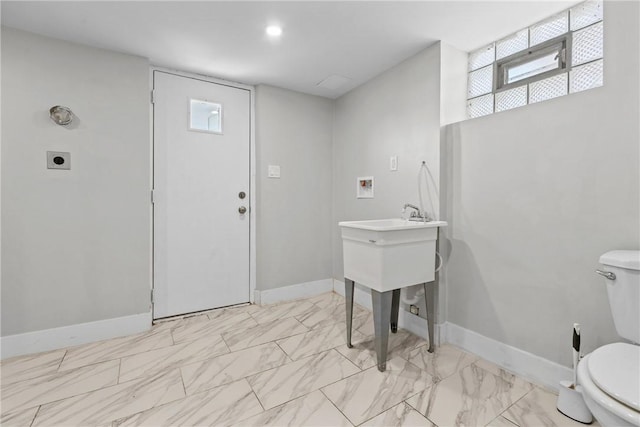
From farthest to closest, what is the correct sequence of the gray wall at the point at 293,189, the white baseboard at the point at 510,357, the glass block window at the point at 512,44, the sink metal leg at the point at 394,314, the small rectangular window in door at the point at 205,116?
the gray wall at the point at 293,189 < the small rectangular window in door at the point at 205,116 < the sink metal leg at the point at 394,314 < the glass block window at the point at 512,44 < the white baseboard at the point at 510,357

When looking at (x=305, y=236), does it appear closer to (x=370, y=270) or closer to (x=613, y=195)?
(x=370, y=270)

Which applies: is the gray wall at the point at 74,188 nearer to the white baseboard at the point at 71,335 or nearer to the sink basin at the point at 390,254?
the white baseboard at the point at 71,335

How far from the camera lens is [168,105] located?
8.20 ft

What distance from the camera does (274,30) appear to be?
194 cm

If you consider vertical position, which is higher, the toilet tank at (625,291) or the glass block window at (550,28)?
the glass block window at (550,28)

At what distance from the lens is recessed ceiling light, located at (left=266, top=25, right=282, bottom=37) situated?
1.91m

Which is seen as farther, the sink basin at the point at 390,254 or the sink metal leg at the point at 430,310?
the sink metal leg at the point at 430,310

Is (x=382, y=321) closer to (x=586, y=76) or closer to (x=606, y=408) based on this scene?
(x=606, y=408)

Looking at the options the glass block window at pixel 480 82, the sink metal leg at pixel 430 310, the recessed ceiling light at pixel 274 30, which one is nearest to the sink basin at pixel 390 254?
the sink metal leg at pixel 430 310

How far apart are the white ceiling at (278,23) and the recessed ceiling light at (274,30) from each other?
40 mm

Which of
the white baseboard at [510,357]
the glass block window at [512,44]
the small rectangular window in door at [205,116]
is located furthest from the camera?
the small rectangular window in door at [205,116]

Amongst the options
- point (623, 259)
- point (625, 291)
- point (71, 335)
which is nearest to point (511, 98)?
point (623, 259)

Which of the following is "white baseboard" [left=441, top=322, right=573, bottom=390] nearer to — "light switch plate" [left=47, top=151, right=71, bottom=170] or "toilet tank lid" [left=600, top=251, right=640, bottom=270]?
"toilet tank lid" [left=600, top=251, right=640, bottom=270]

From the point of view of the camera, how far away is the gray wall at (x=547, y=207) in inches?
54.3
